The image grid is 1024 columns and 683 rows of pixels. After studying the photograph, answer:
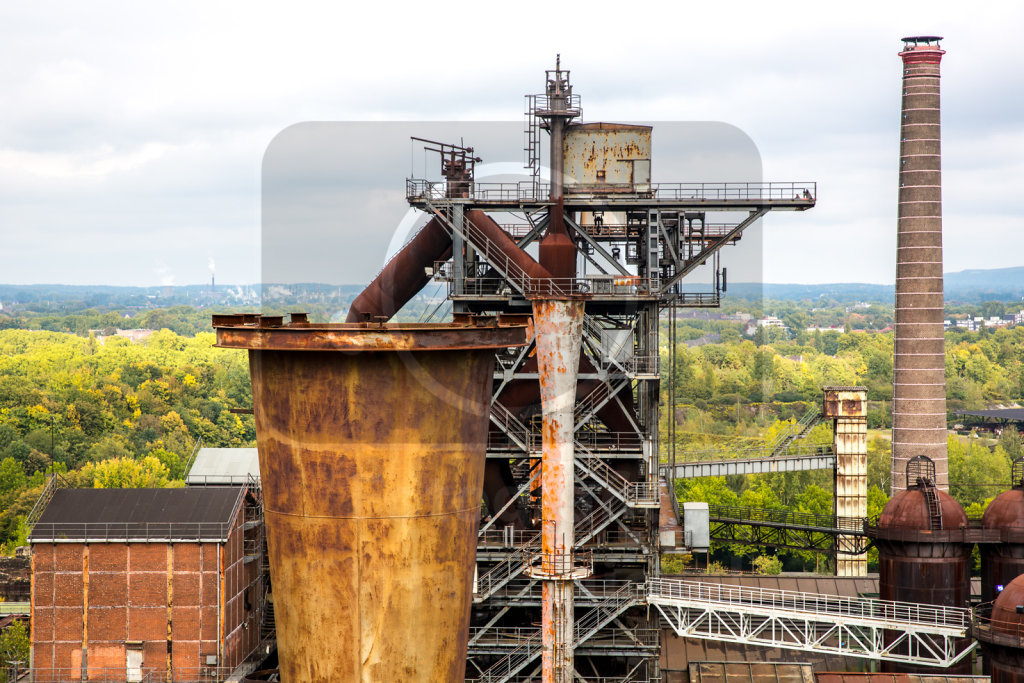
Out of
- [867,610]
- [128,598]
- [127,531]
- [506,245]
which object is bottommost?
[867,610]

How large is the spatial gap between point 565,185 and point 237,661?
566 inches

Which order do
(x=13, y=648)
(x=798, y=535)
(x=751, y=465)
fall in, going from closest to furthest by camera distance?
(x=13, y=648) < (x=798, y=535) < (x=751, y=465)

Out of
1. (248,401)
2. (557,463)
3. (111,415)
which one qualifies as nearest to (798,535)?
(557,463)

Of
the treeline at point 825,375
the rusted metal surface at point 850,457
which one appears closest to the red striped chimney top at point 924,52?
the rusted metal surface at point 850,457

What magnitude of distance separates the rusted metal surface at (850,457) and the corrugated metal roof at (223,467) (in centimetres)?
2265

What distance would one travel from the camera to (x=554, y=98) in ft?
92.8

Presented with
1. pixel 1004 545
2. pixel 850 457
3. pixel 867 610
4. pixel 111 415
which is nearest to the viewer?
pixel 1004 545

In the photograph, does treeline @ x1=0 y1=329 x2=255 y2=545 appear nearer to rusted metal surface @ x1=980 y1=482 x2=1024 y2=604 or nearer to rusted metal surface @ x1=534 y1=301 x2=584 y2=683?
rusted metal surface @ x1=534 y1=301 x2=584 y2=683

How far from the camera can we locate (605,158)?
95.8 feet

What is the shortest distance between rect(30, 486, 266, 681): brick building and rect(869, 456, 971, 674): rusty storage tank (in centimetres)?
1726

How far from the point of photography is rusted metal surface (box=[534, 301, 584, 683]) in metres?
24.4

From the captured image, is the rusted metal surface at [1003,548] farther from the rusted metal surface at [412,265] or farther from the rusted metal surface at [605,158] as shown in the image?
the rusted metal surface at [412,265]

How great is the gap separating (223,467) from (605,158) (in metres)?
14.2

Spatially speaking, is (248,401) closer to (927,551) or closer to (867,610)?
(867,610)
